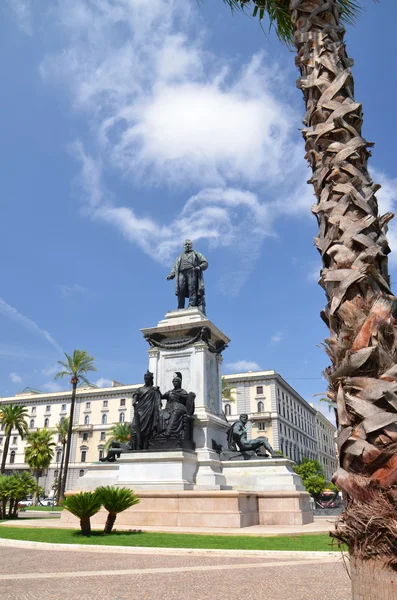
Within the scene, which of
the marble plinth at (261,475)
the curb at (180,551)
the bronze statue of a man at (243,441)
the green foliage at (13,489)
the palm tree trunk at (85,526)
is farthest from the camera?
the green foliage at (13,489)

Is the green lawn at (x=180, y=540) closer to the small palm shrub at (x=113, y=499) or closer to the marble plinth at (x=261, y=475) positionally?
the small palm shrub at (x=113, y=499)

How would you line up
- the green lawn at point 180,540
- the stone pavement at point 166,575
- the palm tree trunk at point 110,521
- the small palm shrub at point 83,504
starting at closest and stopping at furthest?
the stone pavement at point 166,575
the green lawn at point 180,540
the small palm shrub at point 83,504
the palm tree trunk at point 110,521

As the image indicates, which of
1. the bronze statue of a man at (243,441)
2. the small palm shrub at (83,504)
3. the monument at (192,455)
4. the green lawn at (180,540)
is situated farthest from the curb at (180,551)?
the bronze statue of a man at (243,441)

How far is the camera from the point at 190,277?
69.2ft

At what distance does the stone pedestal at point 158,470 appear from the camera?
14.6 m

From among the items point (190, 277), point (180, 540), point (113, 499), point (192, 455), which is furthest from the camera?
point (190, 277)

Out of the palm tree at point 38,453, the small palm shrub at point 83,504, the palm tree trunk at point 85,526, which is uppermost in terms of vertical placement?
the palm tree at point 38,453

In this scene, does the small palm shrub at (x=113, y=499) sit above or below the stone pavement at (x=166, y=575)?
above

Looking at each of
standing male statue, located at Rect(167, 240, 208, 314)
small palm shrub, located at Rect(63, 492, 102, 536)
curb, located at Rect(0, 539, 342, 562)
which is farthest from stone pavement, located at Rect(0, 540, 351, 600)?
standing male statue, located at Rect(167, 240, 208, 314)

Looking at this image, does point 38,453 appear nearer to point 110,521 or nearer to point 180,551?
point 110,521

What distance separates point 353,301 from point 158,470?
13266mm

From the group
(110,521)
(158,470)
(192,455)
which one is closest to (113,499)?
(110,521)

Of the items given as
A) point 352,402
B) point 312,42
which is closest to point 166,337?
point 312,42

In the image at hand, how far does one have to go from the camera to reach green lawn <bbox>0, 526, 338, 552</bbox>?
29.5ft
